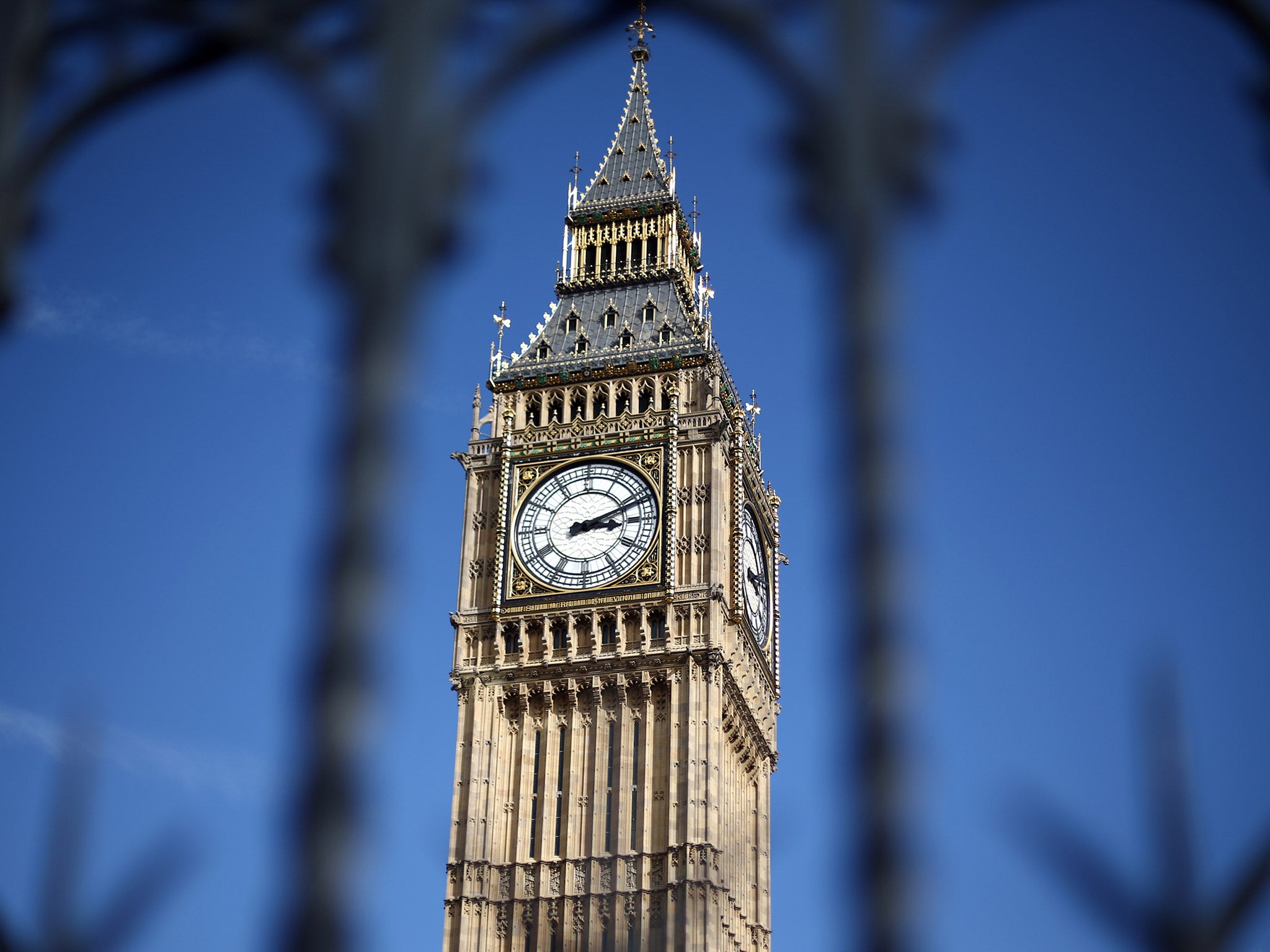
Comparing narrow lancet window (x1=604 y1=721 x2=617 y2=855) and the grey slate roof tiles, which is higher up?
the grey slate roof tiles

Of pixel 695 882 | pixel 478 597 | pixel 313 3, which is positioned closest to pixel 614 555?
pixel 478 597

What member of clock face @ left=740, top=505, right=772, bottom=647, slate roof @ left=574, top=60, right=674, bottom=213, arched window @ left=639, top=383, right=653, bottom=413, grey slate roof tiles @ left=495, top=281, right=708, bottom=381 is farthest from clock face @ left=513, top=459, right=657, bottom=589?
slate roof @ left=574, top=60, right=674, bottom=213

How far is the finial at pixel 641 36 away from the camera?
5909 centimetres

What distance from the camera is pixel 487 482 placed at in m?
51.6

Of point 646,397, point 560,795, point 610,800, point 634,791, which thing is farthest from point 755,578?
point 560,795

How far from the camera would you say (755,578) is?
174ft

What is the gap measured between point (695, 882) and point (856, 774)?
39.4 metres

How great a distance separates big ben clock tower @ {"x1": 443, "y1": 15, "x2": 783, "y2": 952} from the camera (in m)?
46.7

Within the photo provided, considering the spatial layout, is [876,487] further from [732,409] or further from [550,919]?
[732,409]

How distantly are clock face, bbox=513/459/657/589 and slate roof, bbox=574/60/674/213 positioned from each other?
10048 millimetres

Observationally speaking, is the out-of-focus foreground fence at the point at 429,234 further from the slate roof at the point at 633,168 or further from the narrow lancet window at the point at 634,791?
the slate roof at the point at 633,168

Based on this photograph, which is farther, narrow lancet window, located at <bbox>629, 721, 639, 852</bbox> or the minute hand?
the minute hand

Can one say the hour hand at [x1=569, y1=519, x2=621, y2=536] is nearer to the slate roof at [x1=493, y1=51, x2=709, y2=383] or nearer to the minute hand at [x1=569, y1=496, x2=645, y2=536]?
the minute hand at [x1=569, y1=496, x2=645, y2=536]

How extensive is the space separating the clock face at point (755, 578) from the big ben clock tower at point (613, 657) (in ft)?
0.40
